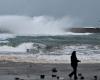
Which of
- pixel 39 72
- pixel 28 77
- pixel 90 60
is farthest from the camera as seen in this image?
pixel 90 60

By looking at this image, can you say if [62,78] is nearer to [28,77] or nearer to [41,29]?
[28,77]

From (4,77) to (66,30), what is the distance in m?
78.5

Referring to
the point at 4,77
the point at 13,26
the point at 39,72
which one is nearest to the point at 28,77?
the point at 4,77

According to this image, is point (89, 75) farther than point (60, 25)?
No

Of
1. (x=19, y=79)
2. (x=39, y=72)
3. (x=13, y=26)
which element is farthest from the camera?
(x=13, y=26)

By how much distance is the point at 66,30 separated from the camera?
319ft

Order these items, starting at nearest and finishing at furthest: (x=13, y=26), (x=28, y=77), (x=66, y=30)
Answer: (x=28, y=77), (x=13, y=26), (x=66, y=30)

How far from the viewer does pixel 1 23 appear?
90.1 meters

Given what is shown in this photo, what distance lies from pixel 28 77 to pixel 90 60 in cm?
1016

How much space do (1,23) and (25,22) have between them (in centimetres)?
511

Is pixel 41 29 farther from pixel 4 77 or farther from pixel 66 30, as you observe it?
pixel 4 77

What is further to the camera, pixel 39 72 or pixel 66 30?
pixel 66 30

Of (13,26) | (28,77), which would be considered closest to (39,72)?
(28,77)

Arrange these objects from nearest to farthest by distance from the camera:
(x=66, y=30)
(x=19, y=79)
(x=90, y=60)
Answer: (x=19, y=79) < (x=90, y=60) < (x=66, y=30)
